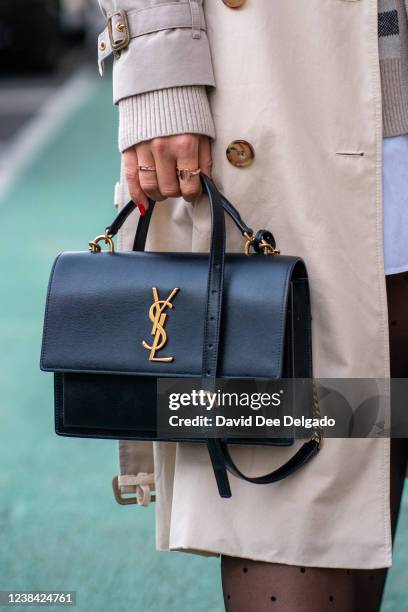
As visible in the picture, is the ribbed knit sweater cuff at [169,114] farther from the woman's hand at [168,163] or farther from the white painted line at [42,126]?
the white painted line at [42,126]

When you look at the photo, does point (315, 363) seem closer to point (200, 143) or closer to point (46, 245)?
point (200, 143)

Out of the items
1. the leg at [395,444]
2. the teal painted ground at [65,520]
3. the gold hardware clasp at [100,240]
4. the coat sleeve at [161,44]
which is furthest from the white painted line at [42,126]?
the coat sleeve at [161,44]

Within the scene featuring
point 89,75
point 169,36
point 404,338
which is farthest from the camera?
point 89,75

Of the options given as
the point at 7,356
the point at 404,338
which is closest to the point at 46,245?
the point at 7,356

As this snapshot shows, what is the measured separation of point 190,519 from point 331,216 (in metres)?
0.56

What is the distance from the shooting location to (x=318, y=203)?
1.94 m

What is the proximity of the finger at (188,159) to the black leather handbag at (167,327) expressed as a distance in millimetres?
19

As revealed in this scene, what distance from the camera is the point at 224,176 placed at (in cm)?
197

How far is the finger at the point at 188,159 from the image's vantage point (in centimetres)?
190

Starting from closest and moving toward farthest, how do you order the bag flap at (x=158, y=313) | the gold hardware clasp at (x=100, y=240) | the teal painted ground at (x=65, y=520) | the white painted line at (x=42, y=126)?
the bag flap at (x=158, y=313) → the gold hardware clasp at (x=100, y=240) → the teal painted ground at (x=65, y=520) → the white painted line at (x=42, y=126)

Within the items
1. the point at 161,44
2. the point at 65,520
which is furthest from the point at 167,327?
the point at 65,520

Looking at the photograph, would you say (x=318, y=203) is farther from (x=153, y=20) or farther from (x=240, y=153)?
(x=153, y=20)

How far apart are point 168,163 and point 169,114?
8 cm

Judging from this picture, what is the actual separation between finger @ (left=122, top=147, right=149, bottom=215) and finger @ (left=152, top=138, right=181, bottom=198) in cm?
5
